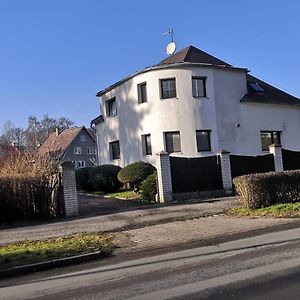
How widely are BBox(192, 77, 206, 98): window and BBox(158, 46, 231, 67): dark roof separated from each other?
1328 mm

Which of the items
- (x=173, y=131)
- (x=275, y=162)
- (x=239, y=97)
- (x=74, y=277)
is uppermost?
(x=239, y=97)

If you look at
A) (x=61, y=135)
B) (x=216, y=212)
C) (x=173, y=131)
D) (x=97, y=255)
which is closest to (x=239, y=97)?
(x=173, y=131)

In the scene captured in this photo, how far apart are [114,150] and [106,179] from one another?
6.49m

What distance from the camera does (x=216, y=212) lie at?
1606cm

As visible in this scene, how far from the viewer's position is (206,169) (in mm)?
22328

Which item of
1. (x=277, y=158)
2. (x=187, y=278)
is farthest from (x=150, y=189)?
(x=187, y=278)

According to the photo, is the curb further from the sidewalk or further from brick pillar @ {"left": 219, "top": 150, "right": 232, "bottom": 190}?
brick pillar @ {"left": 219, "top": 150, "right": 232, "bottom": 190}

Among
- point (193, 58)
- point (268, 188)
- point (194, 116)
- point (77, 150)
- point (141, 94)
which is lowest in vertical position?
point (268, 188)

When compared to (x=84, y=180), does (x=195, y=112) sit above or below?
above

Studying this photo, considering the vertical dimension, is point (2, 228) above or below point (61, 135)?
below

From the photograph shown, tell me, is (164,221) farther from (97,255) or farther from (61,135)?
(61,135)

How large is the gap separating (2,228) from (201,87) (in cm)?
1654

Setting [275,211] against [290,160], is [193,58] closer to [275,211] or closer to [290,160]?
[290,160]

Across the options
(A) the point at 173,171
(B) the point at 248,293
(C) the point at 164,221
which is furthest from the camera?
(A) the point at 173,171
